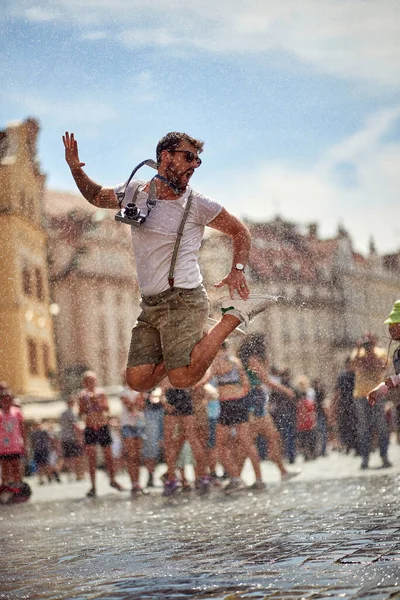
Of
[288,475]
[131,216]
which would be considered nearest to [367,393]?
[288,475]

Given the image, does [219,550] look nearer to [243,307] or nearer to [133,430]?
[243,307]

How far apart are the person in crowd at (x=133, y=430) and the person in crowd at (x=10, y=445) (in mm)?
1236

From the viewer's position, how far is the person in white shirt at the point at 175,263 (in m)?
5.55

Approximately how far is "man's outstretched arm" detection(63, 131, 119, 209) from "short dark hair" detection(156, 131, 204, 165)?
31cm

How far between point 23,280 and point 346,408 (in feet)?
81.9

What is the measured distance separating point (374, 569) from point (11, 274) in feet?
117

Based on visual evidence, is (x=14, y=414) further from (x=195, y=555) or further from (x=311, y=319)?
(x=311, y=319)

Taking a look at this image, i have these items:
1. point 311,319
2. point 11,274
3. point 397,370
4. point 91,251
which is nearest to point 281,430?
point 397,370

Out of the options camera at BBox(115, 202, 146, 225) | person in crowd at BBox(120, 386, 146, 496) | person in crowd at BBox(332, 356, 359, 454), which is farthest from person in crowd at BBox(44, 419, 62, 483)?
camera at BBox(115, 202, 146, 225)

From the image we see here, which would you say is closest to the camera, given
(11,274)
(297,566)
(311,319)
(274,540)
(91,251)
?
(297,566)

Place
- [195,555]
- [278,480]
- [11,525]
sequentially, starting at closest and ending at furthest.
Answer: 1. [195,555]
2. [11,525]
3. [278,480]

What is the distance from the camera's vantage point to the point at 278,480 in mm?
12195

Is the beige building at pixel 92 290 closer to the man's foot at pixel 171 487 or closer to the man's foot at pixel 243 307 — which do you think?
the man's foot at pixel 171 487

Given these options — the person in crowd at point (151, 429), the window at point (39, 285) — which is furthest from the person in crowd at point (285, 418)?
the window at point (39, 285)
